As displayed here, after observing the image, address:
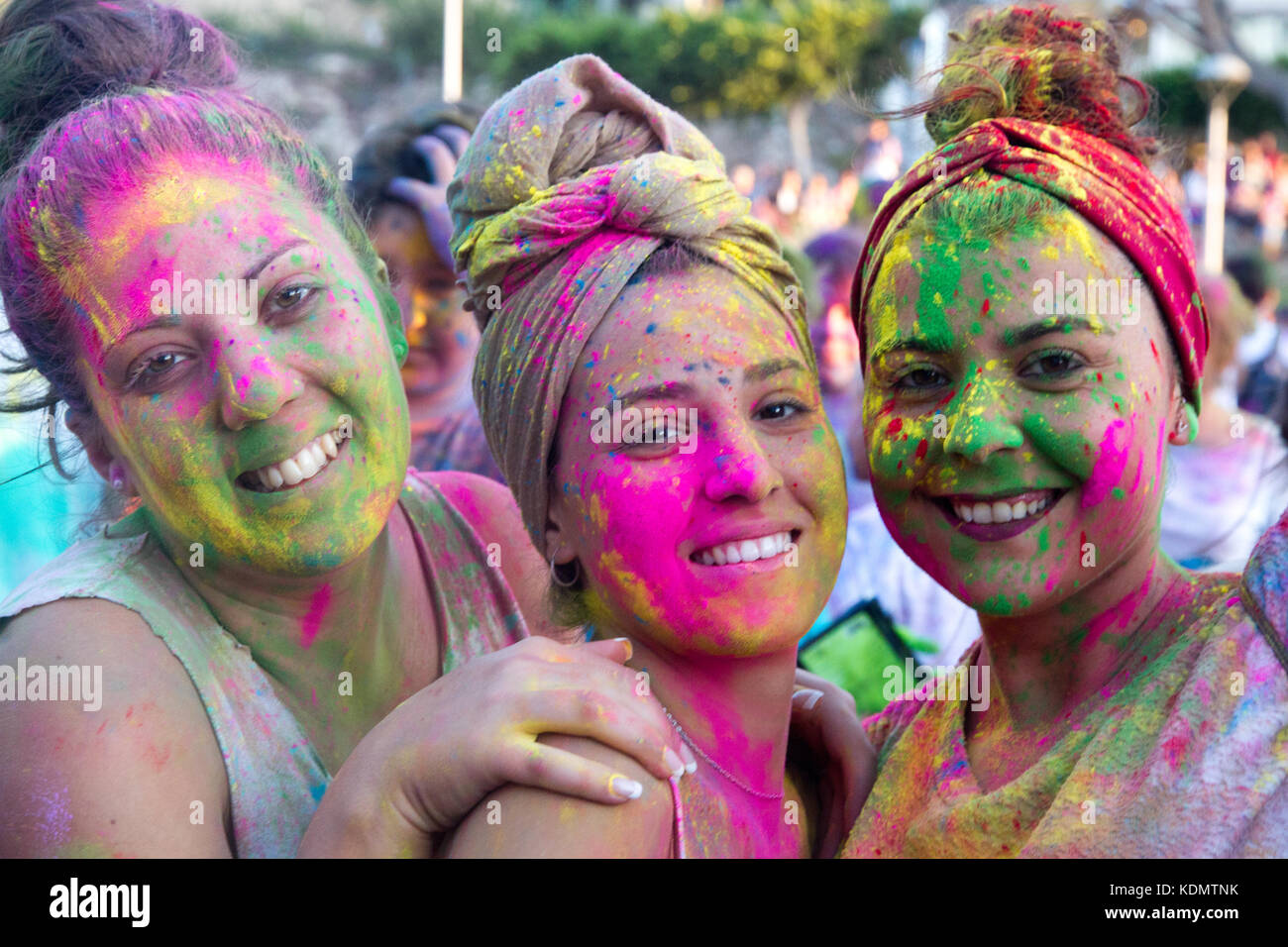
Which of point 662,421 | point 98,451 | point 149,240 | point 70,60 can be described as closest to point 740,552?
point 662,421

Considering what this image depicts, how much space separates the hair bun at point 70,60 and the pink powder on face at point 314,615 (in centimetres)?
108

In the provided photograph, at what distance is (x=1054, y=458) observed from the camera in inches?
84.7

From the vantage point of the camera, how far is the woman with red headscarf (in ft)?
6.71

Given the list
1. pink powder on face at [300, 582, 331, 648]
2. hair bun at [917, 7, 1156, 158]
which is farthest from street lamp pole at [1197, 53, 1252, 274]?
pink powder on face at [300, 582, 331, 648]

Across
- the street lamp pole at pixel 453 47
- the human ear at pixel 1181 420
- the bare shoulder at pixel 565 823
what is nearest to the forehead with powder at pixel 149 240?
the bare shoulder at pixel 565 823

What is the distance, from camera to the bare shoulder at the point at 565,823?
77.3 inches

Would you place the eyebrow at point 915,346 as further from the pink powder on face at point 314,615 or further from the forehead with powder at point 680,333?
the pink powder on face at point 314,615

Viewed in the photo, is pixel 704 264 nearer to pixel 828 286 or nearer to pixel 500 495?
pixel 500 495

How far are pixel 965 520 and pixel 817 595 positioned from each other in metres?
0.30

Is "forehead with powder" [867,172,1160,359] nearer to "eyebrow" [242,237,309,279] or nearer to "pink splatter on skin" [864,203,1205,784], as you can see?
"pink splatter on skin" [864,203,1205,784]

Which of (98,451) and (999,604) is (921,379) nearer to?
(999,604)

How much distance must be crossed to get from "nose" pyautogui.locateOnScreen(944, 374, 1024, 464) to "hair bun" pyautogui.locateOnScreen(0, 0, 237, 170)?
1.73 meters

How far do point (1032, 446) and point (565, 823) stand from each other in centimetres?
101

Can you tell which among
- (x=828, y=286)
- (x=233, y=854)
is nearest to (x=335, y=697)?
(x=233, y=854)
